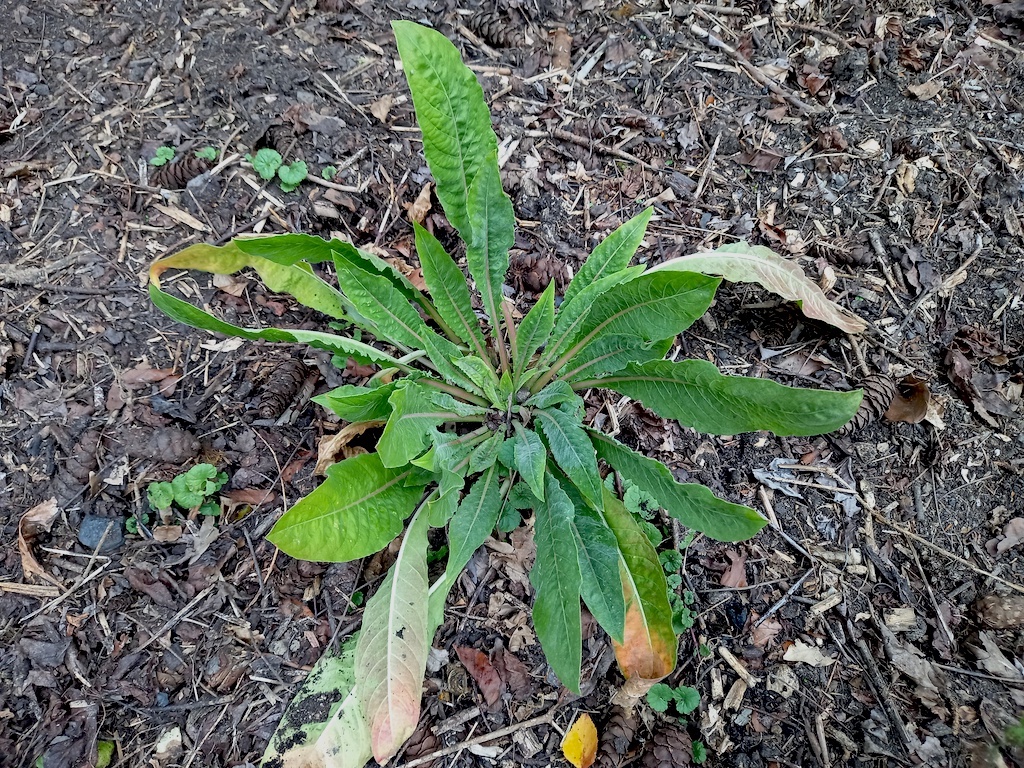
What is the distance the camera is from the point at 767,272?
6.97ft

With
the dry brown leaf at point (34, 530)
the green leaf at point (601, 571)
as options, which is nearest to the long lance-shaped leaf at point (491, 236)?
the green leaf at point (601, 571)

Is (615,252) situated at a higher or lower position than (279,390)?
higher

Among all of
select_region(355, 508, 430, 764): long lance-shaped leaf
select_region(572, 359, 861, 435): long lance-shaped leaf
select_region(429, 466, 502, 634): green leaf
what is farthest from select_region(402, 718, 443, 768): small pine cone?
select_region(572, 359, 861, 435): long lance-shaped leaf

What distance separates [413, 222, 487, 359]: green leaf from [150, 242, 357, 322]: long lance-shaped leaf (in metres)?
0.32

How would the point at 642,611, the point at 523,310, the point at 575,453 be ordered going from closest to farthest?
the point at 575,453
the point at 642,611
the point at 523,310

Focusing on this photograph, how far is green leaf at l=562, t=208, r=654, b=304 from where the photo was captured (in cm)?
181

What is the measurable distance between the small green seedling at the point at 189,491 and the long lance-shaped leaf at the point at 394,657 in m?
0.70

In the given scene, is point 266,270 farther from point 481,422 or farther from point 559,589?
point 559,589

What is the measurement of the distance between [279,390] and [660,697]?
160cm

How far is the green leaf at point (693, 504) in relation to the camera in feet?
4.57

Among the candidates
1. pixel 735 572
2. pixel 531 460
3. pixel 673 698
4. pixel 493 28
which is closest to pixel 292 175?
pixel 493 28

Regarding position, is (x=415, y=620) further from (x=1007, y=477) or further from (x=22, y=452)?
(x=1007, y=477)

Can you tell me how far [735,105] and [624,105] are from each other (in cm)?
51

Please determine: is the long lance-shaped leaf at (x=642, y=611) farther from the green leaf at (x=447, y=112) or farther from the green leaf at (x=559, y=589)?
the green leaf at (x=447, y=112)
